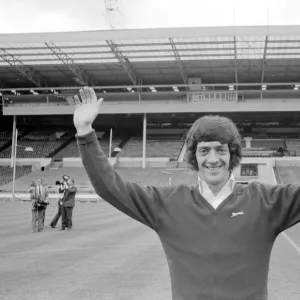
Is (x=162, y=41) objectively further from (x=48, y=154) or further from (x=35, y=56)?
(x=48, y=154)

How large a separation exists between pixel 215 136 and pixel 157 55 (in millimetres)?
44869

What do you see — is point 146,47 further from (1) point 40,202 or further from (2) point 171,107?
(1) point 40,202

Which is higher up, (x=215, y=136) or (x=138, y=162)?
(x=138, y=162)

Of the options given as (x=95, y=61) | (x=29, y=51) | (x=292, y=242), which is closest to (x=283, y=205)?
(x=292, y=242)

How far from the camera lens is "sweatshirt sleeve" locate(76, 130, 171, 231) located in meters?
2.59

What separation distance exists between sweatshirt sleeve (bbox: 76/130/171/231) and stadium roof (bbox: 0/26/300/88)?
39.8 meters

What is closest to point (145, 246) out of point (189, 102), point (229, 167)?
point (229, 167)

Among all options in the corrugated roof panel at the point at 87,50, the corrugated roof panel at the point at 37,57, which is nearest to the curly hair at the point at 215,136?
the corrugated roof panel at the point at 87,50

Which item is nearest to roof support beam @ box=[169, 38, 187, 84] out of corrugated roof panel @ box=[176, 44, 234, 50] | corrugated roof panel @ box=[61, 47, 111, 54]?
corrugated roof panel @ box=[176, 44, 234, 50]

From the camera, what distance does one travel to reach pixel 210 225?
8.34 feet

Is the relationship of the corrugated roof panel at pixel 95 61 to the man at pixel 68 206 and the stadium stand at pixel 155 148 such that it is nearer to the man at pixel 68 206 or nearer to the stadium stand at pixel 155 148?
the stadium stand at pixel 155 148

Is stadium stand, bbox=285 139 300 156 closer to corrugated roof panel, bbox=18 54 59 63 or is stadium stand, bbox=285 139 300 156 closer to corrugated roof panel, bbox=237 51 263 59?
corrugated roof panel, bbox=237 51 263 59

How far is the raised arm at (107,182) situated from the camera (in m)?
2.59

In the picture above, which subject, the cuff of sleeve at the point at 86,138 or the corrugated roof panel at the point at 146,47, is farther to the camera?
the corrugated roof panel at the point at 146,47
